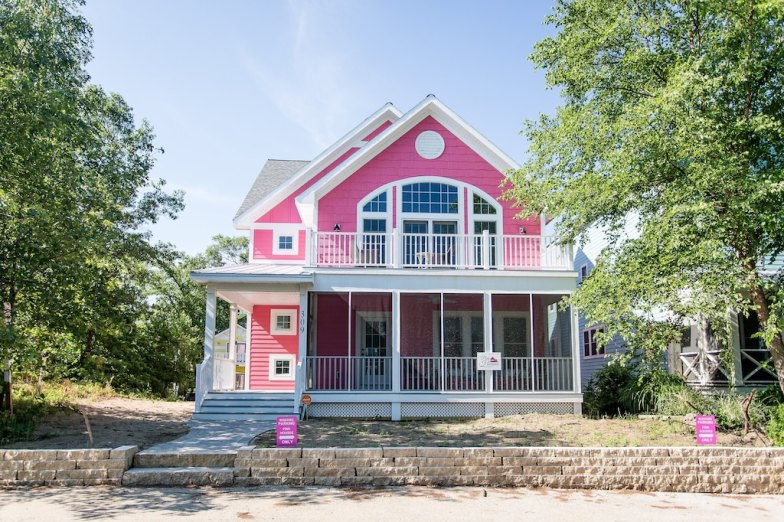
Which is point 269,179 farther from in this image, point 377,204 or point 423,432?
point 423,432

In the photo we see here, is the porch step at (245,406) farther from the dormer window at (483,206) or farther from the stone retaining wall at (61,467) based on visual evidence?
the dormer window at (483,206)

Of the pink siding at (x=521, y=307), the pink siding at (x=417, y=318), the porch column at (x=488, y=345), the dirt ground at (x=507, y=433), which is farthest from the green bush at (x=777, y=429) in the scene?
the pink siding at (x=417, y=318)

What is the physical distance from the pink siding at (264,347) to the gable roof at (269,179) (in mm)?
2897

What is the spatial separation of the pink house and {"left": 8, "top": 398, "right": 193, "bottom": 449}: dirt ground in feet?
4.03

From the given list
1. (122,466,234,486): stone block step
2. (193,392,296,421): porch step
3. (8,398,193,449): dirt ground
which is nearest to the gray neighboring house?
(193,392,296,421): porch step

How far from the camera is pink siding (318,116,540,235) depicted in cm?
1557

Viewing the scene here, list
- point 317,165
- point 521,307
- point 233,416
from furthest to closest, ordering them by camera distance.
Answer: point 317,165 < point 521,307 < point 233,416

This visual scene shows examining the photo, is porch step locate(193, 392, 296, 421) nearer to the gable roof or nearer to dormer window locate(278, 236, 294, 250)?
dormer window locate(278, 236, 294, 250)

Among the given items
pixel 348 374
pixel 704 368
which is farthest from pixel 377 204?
pixel 704 368

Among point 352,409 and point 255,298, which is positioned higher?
point 255,298

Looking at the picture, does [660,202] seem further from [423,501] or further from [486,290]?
[423,501]

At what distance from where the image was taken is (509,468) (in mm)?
7816

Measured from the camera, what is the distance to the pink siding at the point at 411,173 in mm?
15570

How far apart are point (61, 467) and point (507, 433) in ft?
23.8
